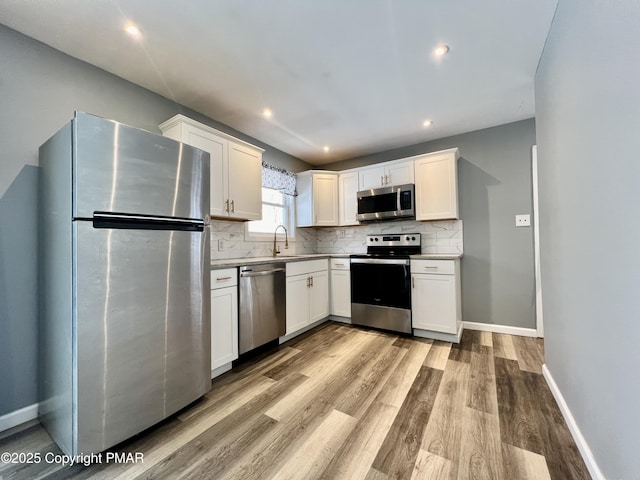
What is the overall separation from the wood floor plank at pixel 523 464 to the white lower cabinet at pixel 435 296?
148 centimetres

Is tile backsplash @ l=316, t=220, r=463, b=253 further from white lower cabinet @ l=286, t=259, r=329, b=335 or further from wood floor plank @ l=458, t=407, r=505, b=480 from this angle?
wood floor plank @ l=458, t=407, r=505, b=480

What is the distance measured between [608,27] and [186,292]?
234cm

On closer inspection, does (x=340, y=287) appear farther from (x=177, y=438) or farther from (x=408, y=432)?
(x=177, y=438)

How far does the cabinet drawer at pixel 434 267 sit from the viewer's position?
2742 millimetres

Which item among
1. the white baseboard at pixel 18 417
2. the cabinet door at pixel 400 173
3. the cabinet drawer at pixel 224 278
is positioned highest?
the cabinet door at pixel 400 173

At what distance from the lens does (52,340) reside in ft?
4.77

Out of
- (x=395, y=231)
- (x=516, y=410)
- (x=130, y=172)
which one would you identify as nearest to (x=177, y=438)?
(x=130, y=172)

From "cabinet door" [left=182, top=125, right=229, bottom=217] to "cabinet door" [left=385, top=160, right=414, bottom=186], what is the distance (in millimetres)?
2052

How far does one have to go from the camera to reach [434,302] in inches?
111

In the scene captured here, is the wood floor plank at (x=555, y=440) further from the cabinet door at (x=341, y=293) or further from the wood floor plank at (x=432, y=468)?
the cabinet door at (x=341, y=293)

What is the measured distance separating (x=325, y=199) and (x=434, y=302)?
6.59 ft

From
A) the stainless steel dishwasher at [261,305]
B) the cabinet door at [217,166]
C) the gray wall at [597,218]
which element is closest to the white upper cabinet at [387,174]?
the gray wall at [597,218]

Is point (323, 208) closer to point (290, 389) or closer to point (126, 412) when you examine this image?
point (290, 389)

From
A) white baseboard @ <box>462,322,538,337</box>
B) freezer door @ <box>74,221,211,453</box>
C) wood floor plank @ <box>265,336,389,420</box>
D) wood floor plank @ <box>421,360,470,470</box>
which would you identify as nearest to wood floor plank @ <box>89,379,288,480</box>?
freezer door @ <box>74,221,211,453</box>
